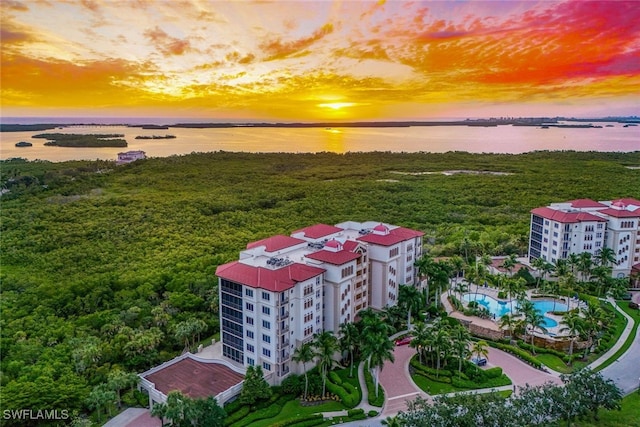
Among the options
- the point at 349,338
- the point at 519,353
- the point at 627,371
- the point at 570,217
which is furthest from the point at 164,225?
the point at 627,371

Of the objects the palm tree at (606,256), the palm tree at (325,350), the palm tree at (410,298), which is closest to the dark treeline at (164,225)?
the palm tree at (325,350)

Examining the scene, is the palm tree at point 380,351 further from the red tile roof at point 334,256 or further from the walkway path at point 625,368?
the walkway path at point 625,368

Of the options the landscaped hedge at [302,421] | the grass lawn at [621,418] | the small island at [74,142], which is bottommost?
the landscaped hedge at [302,421]

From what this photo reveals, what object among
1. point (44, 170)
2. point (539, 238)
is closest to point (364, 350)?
point (539, 238)

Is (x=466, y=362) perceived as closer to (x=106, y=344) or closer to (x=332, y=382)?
(x=332, y=382)

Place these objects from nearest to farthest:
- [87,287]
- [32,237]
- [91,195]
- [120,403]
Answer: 1. [120,403]
2. [87,287]
3. [32,237]
4. [91,195]

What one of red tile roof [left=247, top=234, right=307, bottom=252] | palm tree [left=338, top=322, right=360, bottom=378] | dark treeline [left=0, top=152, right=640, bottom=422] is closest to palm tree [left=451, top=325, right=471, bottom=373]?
palm tree [left=338, top=322, right=360, bottom=378]
